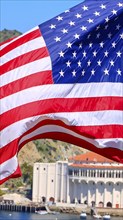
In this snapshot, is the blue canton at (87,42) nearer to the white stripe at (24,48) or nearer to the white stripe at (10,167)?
the white stripe at (24,48)

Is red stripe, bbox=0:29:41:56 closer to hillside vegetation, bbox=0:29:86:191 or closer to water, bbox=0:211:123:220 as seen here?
water, bbox=0:211:123:220

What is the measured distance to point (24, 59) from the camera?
1269 cm

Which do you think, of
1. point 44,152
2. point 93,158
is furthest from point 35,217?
point 44,152

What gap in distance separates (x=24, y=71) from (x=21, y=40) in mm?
479

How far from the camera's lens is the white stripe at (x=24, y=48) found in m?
12.7

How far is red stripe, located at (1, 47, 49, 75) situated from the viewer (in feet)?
41.6

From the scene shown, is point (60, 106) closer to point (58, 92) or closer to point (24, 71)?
point (58, 92)

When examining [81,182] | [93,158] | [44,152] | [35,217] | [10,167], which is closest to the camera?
[10,167]

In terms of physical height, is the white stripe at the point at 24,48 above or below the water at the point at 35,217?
below

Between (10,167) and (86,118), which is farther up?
(86,118)

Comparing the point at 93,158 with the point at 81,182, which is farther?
the point at 93,158

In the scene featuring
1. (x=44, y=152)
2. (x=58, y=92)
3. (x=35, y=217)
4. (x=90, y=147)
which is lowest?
(x=90, y=147)

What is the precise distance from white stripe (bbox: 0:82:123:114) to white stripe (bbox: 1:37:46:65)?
0.24 m

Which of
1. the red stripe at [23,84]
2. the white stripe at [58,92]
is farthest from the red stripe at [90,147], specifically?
the red stripe at [23,84]
